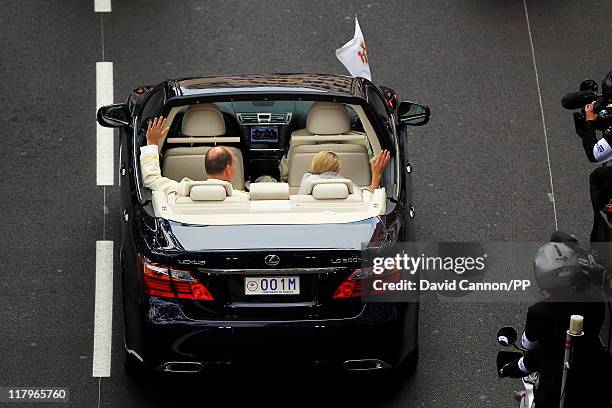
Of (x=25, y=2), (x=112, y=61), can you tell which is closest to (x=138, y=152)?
(x=112, y=61)

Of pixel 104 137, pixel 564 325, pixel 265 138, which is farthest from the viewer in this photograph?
pixel 104 137

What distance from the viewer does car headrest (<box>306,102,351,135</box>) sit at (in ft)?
35.8

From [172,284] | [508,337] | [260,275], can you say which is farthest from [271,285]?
[508,337]

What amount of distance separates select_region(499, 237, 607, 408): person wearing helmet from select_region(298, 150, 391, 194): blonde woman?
268 centimetres

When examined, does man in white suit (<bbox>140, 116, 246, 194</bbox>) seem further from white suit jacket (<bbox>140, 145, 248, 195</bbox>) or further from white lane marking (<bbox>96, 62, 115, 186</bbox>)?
white lane marking (<bbox>96, 62, 115, 186</bbox>)

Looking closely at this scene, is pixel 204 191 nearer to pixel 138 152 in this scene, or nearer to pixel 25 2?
pixel 138 152

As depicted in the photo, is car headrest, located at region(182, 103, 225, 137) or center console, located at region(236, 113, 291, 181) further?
center console, located at region(236, 113, 291, 181)

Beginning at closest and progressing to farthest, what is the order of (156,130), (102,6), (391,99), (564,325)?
1. (564,325)
2. (156,130)
3. (391,99)
4. (102,6)

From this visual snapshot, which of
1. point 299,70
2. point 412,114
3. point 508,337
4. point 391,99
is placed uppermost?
point 299,70

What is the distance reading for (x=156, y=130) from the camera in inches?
417

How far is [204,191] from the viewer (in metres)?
9.69

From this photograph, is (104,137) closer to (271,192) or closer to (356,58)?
(356,58)

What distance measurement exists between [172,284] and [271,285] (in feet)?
2.05

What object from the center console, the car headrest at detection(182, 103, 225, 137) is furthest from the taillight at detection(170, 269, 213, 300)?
the center console
